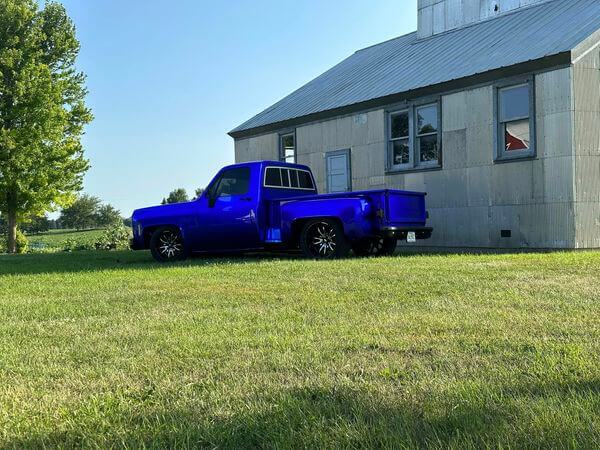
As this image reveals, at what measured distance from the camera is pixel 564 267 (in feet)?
28.8

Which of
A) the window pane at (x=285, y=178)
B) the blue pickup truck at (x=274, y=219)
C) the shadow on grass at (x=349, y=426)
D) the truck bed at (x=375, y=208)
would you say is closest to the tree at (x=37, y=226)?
the blue pickup truck at (x=274, y=219)

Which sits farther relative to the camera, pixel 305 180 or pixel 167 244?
pixel 305 180

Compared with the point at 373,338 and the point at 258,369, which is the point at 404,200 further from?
the point at 258,369

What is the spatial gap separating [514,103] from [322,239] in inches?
226

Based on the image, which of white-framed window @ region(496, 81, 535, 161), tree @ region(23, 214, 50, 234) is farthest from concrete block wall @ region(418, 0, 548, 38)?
tree @ region(23, 214, 50, 234)

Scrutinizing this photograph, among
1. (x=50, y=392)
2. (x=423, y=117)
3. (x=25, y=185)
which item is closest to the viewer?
(x=50, y=392)

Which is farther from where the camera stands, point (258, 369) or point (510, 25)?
point (510, 25)

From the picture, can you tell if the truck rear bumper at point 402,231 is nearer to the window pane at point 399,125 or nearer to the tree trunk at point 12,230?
the window pane at point 399,125

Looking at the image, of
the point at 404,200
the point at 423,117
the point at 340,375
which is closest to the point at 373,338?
the point at 340,375

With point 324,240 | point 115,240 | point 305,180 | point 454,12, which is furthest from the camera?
point 115,240

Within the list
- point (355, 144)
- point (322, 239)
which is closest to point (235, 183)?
point (322, 239)

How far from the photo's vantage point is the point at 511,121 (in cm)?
1395

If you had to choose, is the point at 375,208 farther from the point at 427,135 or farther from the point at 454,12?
the point at 454,12

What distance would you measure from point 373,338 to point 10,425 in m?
2.40
